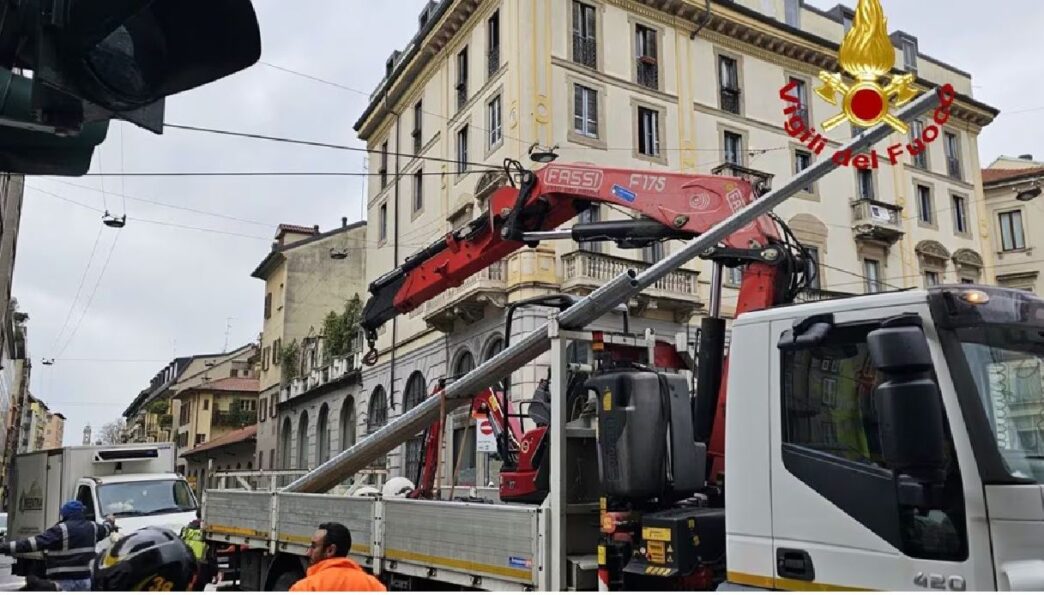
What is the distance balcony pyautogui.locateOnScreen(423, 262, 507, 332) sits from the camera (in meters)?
24.2

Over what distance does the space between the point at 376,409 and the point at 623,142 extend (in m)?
13.7

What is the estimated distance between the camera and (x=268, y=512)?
8828 millimetres

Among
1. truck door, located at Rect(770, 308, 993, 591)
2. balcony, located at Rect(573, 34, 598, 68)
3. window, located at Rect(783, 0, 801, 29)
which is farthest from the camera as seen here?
window, located at Rect(783, 0, 801, 29)

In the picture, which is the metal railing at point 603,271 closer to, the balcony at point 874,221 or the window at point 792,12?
the balcony at point 874,221

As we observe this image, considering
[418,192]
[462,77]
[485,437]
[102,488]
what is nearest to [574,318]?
[485,437]

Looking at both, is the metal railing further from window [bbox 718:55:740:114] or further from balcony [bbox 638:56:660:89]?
window [bbox 718:55:740:114]

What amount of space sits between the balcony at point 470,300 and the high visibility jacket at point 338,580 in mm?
19049

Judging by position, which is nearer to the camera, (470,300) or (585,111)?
(470,300)

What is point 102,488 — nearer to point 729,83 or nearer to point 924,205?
point 729,83

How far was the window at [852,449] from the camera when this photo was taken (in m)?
3.85

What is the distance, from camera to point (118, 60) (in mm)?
2768

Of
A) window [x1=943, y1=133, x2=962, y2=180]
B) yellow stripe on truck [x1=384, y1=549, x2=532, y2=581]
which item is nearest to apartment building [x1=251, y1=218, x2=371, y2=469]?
window [x1=943, y1=133, x2=962, y2=180]

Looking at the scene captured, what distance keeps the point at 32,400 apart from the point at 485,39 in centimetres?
10729

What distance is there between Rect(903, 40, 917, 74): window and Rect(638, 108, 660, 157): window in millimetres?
11661
